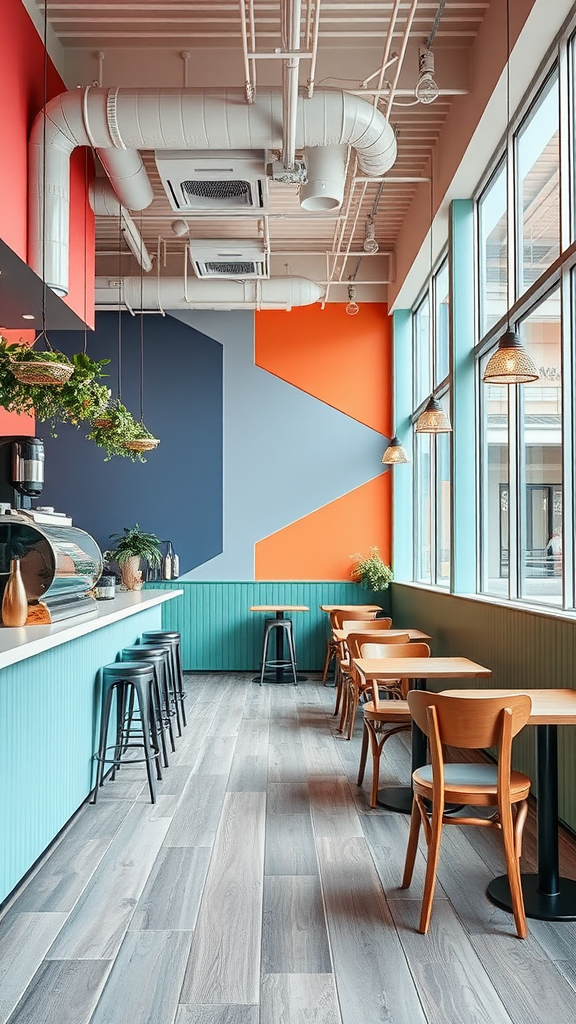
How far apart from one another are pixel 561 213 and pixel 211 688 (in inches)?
221

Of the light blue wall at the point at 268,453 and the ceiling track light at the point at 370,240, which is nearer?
the ceiling track light at the point at 370,240

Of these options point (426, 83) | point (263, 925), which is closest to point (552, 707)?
point (263, 925)

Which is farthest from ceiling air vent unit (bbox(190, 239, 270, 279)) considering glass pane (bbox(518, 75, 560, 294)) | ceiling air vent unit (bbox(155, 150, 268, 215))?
glass pane (bbox(518, 75, 560, 294))

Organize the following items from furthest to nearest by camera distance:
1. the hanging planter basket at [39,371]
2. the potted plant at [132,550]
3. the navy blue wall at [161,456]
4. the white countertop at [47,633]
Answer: the navy blue wall at [161,456] → the potted plant at [132,550] → the hanging planter basket at [39,371] → the white countertop at [47,633]

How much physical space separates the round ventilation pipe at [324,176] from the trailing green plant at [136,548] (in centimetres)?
430

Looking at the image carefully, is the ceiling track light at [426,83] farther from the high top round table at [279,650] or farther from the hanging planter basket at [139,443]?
the high top round table at [279,650]

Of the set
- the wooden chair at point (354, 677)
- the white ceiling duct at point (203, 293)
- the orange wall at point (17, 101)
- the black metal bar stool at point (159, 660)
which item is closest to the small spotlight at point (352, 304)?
the white ceiling duct at point (203, 293)

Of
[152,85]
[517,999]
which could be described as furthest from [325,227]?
[517,999]

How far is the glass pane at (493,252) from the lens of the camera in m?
5.67

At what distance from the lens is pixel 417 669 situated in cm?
418

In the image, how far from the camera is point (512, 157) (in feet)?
17.3

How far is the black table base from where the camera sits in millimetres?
2998

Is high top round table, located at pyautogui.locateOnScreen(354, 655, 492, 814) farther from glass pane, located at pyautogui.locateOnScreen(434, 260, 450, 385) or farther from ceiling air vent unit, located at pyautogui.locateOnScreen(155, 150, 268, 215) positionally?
glass pane, located at pyautogui.locateOnScreen(434, 260, 450, 385)

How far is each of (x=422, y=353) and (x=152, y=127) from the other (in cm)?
467
